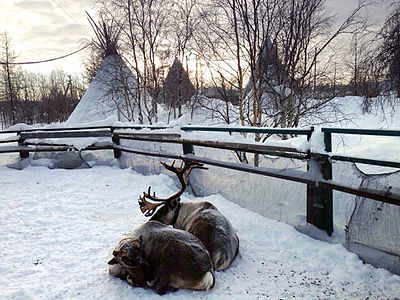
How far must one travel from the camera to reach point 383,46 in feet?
15.1

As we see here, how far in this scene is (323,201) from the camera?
3.26 metres

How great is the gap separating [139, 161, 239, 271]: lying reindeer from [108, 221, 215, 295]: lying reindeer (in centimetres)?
23

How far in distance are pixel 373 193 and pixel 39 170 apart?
7.39 m

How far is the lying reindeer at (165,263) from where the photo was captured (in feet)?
7.95

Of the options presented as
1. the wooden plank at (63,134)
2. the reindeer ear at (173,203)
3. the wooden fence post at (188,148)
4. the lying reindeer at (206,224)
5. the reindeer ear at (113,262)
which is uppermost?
the wooden plank at (63,134)

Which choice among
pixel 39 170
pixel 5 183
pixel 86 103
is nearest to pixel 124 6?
pixel 86 103

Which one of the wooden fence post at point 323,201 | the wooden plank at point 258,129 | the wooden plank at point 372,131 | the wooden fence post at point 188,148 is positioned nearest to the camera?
the wooden plank at point 372,131

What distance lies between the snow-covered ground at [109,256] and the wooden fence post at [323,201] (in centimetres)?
20

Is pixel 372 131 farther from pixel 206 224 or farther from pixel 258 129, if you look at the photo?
pixel 206 224

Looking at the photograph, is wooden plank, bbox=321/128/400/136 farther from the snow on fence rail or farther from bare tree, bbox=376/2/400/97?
bare tree, bbox=376/2/400/97

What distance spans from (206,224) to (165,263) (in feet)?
2.09

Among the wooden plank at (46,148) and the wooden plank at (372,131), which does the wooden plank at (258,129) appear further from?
the wooden plank at (46,148)

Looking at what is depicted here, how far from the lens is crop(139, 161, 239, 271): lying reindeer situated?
2.81 m

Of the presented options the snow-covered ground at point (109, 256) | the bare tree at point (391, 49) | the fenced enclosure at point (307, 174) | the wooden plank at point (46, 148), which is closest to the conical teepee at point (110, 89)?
the wooden plank at point (46, 148)
